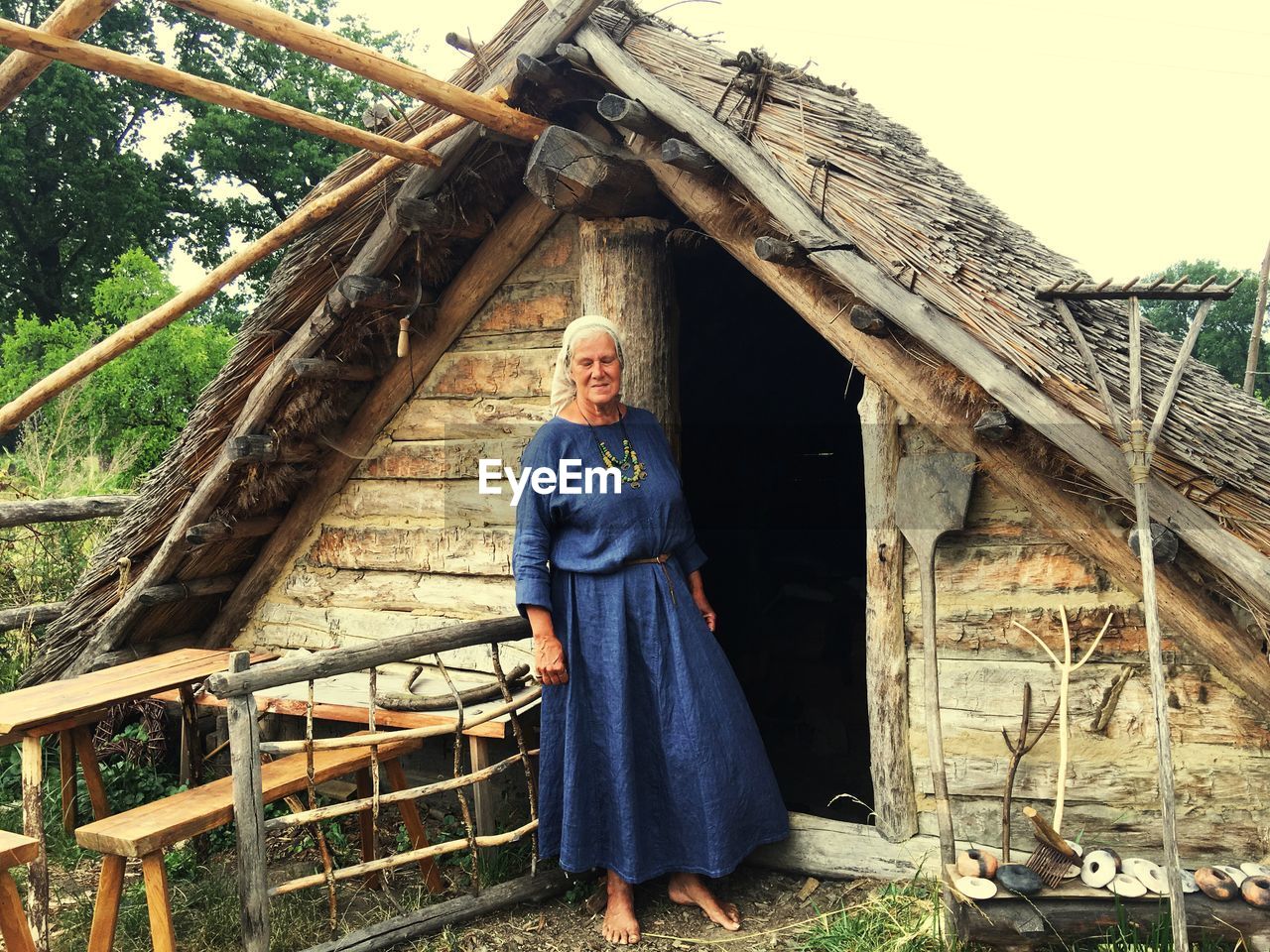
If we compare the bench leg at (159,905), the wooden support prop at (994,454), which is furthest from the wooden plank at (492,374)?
the bench leg at (159,905)

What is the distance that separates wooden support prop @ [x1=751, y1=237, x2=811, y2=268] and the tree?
60.9ft

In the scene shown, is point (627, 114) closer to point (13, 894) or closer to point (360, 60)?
point (360, 60)

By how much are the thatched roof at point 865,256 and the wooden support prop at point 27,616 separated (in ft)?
2.54

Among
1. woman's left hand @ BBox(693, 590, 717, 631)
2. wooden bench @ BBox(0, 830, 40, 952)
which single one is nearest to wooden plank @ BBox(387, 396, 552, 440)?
woman's left hand @ BBox(693, 590, 717, 631)

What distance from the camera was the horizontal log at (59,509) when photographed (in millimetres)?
5410

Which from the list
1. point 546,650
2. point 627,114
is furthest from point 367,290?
point 546,650

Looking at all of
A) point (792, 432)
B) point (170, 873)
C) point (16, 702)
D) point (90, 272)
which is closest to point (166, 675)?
point (16, 702)

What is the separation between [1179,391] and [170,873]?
4015 millimetres

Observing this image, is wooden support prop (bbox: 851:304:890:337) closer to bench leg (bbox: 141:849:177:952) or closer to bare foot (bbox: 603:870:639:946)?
bare foot (bbox: 603:870:639:946)

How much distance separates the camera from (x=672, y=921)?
133 inches

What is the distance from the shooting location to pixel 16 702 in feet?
11.1

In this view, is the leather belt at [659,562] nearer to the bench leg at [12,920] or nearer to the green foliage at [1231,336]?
the bench leg at [12,920]

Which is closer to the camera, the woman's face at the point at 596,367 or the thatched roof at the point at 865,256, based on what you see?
the thatched roof at the point at 865,256

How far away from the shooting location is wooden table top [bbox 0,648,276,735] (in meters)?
3.17
